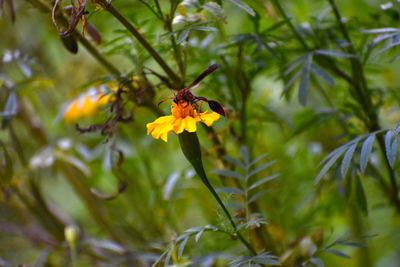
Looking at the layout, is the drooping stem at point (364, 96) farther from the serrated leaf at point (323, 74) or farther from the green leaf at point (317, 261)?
the green leaf at point (317, 261)

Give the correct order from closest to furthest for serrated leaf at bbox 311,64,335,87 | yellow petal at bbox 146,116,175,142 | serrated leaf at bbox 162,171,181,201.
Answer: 1. yellow petal at bbox 146,116,175,142
2. serrated leaf at bbox 311,64,335,87
3. serrated leaf at bbox 162,171,181,201

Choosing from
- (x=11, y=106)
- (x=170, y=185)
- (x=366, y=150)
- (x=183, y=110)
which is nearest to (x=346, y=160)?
(x=366, y=150)

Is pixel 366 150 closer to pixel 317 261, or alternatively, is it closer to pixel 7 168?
pixel 317 261

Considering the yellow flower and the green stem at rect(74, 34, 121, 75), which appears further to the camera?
the green stem at rect(74, 34, 121, 75)

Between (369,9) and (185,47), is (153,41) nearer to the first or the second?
(185,47)

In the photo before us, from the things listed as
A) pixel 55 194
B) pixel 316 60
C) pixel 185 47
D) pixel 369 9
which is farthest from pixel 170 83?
pixel 55 194

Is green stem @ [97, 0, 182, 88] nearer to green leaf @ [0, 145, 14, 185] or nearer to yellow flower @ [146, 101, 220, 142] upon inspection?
yellow flower @ [146, 101, 220, 142]

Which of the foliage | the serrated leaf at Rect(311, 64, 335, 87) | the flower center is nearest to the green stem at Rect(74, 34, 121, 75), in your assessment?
the foliage
